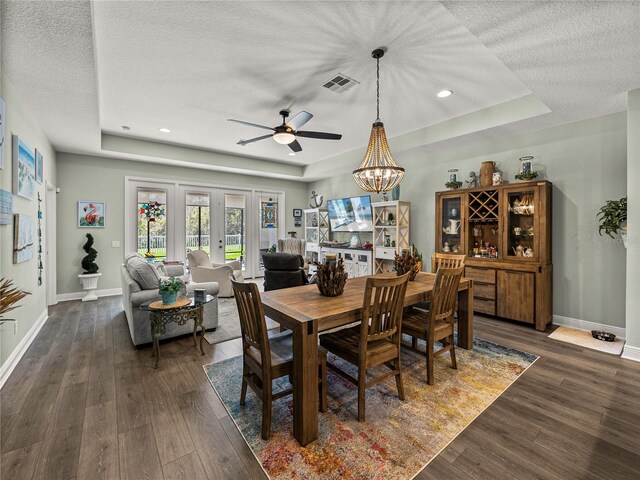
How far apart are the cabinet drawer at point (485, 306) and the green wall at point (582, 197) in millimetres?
793

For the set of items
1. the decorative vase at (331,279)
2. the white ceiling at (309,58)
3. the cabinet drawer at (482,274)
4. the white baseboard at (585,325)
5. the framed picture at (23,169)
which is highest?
the white ceiling at (309,58)

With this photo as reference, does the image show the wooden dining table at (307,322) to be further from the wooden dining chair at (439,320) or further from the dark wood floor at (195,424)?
the dark wood floor at (195,424)

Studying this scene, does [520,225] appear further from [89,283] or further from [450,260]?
[89,283]

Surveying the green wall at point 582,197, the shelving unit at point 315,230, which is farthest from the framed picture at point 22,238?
the green wall at point 582,197

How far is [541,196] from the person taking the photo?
3.81 meters

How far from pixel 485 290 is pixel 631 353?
5.08ft

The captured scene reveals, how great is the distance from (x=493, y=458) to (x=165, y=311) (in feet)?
9.64

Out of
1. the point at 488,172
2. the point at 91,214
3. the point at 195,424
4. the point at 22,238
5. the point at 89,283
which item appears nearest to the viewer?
the point at 195,424

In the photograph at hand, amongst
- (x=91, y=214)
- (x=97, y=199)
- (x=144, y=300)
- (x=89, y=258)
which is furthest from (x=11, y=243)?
(x=97, y=199)

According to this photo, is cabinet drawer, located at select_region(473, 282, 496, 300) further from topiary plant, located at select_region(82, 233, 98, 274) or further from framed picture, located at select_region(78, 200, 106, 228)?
framed picture, located at select_region(78, 200, 106, 228)

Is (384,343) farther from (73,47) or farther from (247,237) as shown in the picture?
(247,237)

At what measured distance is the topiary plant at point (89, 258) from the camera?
17.5ft

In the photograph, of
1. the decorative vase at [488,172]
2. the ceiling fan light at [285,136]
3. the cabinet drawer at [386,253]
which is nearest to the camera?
the ceiling fan light at [285,136]

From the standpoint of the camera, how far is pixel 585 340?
345 cm
